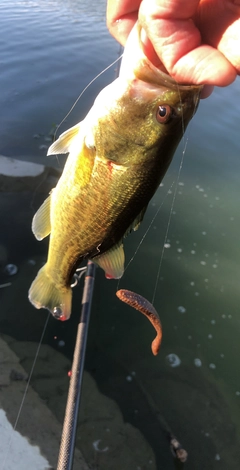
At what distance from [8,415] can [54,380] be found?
0.47 meters

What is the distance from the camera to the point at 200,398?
325 cm

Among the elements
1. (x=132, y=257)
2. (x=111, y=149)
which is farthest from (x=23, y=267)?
(x=111, y=149)

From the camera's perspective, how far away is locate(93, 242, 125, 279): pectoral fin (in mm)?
1651

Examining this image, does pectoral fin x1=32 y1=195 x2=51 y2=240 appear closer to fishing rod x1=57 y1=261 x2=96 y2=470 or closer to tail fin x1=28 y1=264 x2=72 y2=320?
tail fin x1=28 y1=264 x2=72 y2=320

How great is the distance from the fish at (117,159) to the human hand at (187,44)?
7cm

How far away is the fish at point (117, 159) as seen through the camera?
1233 millimetres

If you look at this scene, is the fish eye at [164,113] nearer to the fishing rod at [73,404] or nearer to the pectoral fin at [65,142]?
the pectoral fin at [65,142]

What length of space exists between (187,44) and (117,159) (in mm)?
452

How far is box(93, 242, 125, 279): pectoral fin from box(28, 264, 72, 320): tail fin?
1.14 feet

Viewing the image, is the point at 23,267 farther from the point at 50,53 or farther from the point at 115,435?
the point at 50,53

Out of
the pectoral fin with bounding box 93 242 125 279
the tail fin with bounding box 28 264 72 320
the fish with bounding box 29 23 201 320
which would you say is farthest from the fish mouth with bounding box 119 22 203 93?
the tail fin with bounding box 28 264 72 320

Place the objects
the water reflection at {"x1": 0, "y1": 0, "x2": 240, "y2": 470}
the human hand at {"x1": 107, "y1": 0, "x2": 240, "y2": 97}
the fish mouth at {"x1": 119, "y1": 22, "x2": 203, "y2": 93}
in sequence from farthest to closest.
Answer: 1. the water reflection at {"x1": 0, "y1": 0, "x2": 240, "y2": 470}
2. the fish mouth at {"x1": 119, "y1": 22, "x2": 203, "y2": 93}
3. the human hand at {"x1": 107, "y1": 0, "x2": 240, "y2": 97}

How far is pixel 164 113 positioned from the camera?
1.25 m

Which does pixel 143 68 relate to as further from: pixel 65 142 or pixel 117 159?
pixel 65 142
